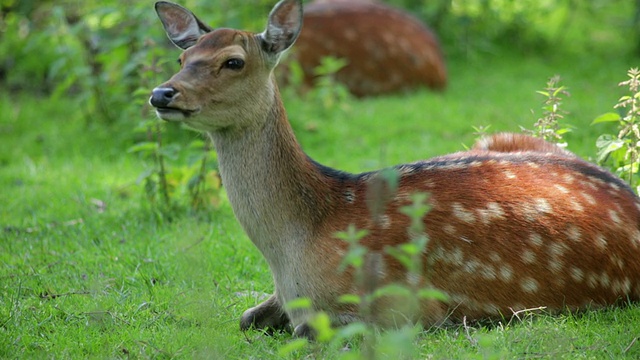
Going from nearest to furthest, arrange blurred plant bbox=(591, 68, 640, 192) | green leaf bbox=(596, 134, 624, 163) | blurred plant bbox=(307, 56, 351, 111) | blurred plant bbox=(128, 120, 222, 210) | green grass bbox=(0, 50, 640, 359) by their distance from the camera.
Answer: green grass bbox=(0, 50, 640, 359) → blurred plant bbox=(591, 68, 640, 192) → green leaf bbox=(596, 134, 624, 163) → blurred plant bbox=(128, 120, 222, 210) → blurred plant bbox=(307, 56, 351, 111)

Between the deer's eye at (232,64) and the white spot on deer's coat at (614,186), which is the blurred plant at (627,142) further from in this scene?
the deer's eye at (232,64)

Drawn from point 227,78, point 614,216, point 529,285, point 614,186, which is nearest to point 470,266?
point 529,285

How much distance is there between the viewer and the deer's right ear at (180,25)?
523cm

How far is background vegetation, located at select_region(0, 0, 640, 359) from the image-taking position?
4492mm

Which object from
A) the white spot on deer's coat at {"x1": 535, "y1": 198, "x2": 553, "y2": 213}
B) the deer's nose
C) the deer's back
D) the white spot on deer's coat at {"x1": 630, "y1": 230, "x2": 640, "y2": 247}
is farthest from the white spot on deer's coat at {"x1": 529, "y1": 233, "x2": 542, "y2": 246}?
the deer's nose

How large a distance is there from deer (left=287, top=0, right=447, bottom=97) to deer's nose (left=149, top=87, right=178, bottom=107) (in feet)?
19.6

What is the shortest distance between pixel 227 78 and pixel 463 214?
1336 mm

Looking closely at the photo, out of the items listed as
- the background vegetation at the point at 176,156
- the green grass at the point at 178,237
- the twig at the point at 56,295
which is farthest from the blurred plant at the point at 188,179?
the twig at the point at 56,295

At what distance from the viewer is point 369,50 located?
1080 cm

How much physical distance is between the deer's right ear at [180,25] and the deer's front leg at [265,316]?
1.50 meters

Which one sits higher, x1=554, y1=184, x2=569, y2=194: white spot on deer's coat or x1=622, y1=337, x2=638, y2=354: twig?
x1=554, y1=184, x2=569, y2=194: white spot on deer's coat

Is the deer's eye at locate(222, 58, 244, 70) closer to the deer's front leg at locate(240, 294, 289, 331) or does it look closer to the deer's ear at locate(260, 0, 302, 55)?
the deer's ear at locate(260, 0, 302, 55)

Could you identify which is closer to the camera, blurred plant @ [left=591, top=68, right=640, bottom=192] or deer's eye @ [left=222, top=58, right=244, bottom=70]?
deer's eye @ [left=222, top=58, right=244, bottom=70]

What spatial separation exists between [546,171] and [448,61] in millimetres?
7526
